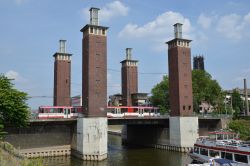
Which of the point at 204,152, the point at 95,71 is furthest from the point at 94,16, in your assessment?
the point at 204,152

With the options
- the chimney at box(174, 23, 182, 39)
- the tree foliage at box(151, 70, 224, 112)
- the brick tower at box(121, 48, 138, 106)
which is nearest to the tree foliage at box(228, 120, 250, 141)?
the chimney at box(174, 23, 182, 39)

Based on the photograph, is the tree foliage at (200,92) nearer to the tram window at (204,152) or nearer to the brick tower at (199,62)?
the tram window at (204,152)

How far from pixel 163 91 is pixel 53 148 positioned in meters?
46.5

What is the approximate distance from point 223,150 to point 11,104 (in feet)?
89.4

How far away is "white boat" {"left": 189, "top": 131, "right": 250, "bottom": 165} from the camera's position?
31359mm

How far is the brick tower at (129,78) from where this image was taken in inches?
3068

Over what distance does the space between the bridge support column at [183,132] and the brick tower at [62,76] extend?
91.7 feet

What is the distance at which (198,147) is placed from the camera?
1550 inches

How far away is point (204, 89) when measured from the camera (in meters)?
85.1

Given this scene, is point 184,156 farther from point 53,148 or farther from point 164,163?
point 53,148

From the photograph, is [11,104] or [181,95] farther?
[181,95]

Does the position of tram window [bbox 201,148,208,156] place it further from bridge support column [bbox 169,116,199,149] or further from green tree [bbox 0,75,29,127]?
green tree [bbox 0,75,29,127]

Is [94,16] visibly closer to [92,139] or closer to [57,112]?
[57,112]

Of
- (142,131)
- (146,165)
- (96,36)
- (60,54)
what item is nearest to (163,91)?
(142,131)
